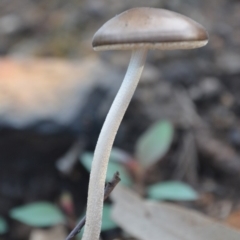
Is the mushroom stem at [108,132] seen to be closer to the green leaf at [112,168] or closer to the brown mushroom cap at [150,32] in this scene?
the brown mushroom cap at [150,32]

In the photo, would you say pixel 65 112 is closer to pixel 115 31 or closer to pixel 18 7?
pixel 115 31

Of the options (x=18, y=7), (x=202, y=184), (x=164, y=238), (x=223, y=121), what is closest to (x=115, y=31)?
(x=164, y=238)

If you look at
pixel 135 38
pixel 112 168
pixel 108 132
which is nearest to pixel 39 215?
pixel 112 168

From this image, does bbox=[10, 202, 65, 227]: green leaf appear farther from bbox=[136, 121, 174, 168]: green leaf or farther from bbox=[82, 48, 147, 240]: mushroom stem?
bbox=[82, 48, 147, 240]: mushroom stem

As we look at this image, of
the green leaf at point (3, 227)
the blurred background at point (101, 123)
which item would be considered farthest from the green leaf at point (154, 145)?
the green leaf at point (3, 227)

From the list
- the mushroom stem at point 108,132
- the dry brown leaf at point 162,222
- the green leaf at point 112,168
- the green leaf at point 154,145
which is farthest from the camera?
the green leaf at point 154,145

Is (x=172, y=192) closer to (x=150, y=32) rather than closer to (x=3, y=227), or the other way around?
(x=3, y=227)
